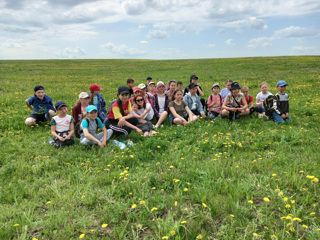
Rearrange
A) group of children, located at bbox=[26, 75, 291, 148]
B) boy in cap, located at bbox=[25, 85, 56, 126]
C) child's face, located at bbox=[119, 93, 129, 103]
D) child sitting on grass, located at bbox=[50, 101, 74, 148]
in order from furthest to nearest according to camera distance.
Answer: boy in cap, located at bbox=[25, 85, 56, 126], child's face, located at bbox=[119, 93, 129, 103], group of children, located at bbox=[26, 75, 291, 148], child sitting on grass, located at bbox=[50, 101, 74, 148]

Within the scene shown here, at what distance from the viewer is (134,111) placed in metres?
8.04

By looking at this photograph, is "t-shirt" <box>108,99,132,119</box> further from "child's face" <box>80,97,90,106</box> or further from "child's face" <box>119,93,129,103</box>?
"child's face" <box>80,97,90,106</box>

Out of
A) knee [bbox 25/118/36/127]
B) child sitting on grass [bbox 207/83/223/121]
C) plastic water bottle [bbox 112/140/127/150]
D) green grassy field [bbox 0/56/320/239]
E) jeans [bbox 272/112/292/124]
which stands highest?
child sitting on grass [bbox 207/83/223/121]

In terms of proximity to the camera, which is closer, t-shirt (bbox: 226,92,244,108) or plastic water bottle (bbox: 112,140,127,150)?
plastic water bottle (bbox: 112,140,127,150)

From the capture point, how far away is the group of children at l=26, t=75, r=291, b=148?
6.50 meters

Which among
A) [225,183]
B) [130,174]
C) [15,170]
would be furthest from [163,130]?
[15,170]

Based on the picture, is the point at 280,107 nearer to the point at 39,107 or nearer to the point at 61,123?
the point at 61,123

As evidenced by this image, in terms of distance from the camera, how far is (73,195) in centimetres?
396

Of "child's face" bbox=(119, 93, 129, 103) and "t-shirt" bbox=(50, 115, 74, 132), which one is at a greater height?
"child's face" bbox=(119, 93, 129, 103)

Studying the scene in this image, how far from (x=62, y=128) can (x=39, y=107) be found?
2.51 meters

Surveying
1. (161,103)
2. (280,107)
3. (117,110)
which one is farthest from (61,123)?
(280,107)

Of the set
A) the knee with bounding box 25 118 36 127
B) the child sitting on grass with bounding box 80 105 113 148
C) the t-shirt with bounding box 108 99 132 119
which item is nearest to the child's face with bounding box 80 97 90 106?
the t-shirt with bounding box 108 99 132 119

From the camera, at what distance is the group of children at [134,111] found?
650cm

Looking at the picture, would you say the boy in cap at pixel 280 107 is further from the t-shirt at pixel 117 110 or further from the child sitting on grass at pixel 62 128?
the child sitting on grass at pixel 62 128
